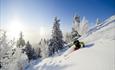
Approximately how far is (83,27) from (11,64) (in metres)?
45.5

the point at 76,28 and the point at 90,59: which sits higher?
the point at 76,28

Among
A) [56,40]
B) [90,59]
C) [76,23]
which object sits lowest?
[90,59]

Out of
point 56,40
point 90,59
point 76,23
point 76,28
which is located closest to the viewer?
point 90,59

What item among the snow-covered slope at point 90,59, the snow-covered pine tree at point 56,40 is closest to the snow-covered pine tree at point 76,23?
the snow-covered pine tree at point 56,40

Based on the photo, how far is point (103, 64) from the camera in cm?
1094

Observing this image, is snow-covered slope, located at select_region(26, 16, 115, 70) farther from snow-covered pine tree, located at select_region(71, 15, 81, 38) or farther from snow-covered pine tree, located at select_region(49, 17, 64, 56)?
snow-covered pine tree, located at select_region(71, 15, 81, 38)

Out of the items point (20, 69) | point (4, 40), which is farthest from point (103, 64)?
point (20, 69)

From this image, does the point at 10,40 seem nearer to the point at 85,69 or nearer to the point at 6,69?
the point at 6,69

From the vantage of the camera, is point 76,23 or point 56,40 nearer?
point 56,40

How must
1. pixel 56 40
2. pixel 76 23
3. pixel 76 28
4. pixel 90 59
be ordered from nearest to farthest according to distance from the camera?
pixel 90 59
pixel 56 40
pixel 76 28
pixel 76 23

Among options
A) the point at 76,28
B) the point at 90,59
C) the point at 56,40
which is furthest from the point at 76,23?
the point at 90,59

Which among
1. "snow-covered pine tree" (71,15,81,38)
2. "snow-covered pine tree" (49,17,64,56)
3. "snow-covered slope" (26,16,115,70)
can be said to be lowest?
"snow-covered slope" (26,16,115,70)

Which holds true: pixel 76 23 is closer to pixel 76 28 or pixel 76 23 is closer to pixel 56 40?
pixel 76 28

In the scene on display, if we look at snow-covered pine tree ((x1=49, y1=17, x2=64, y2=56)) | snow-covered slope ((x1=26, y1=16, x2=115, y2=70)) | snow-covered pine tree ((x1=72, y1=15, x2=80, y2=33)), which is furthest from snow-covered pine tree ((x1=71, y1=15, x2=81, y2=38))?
snow-covered slope ((x1=26, y1=16, x2=115, y2=70))
